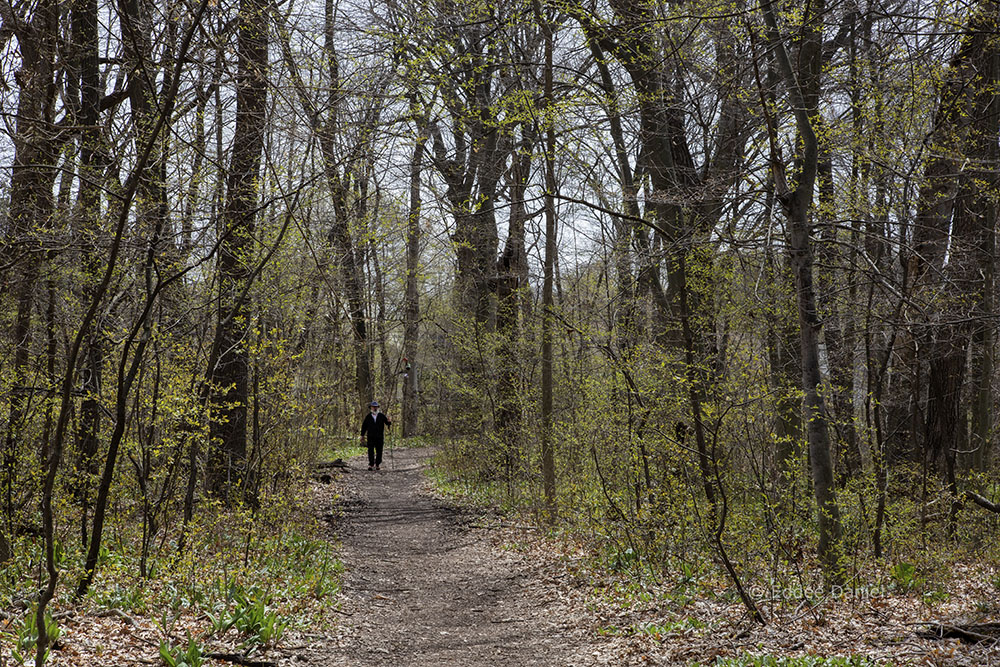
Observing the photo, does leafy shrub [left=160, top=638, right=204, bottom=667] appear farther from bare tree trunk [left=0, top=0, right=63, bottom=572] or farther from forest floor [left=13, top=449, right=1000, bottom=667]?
bare tree trunk [left=0, top=0, right=63, bottom=572]

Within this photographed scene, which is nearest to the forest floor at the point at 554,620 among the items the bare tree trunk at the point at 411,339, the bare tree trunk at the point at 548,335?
the bare tree trunk at the point at 548,335

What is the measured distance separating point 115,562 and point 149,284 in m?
2.78

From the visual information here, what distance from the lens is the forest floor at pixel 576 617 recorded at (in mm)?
5062

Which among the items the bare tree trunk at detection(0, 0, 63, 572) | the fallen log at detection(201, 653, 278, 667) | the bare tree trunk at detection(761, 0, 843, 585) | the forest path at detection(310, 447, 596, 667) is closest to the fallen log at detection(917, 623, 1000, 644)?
the bare tree trunk at detection(761, 0, 843, 585)

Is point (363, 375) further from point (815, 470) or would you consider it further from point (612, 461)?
point (815, 470)

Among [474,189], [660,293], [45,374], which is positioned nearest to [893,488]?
[660,293]

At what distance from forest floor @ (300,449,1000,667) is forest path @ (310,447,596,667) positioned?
0.06 ft

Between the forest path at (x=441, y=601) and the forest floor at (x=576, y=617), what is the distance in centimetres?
2

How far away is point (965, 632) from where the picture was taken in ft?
15.3

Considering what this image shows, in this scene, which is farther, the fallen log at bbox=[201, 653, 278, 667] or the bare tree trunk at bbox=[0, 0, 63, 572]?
the bare tree trunk at bbox=[0, 0, 63, 572]

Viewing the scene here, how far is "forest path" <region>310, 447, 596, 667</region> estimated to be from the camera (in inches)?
229

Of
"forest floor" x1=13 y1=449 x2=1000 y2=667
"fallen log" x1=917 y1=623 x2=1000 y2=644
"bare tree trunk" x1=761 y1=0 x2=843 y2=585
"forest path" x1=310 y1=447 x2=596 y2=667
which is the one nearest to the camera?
"fallen log" x1=917 y1=623 x2=1000 y2=644

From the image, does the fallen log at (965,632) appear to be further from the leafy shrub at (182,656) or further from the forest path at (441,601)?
the leafy shrub at (182,656)

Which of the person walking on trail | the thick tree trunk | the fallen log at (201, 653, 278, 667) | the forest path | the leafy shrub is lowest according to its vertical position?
the forest path
